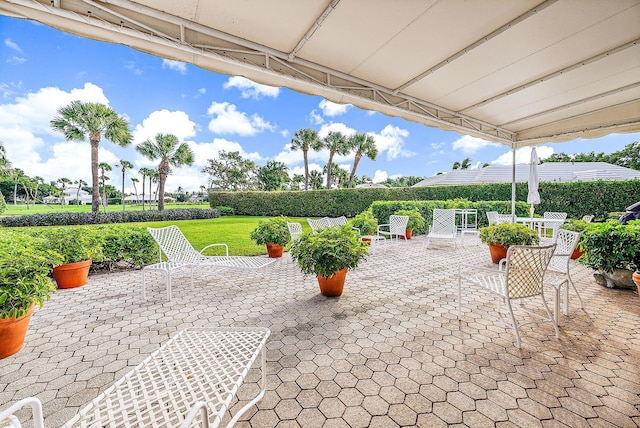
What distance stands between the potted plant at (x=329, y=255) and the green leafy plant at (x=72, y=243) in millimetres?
3314

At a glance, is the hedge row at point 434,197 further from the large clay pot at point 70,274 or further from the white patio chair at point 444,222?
the large clay pot at point 70,274

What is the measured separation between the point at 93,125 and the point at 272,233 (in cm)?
1719

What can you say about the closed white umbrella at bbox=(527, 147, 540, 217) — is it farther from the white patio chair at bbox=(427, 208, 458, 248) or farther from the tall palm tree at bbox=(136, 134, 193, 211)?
the tall palm tree at bbox=(136, 134, 193, 211)

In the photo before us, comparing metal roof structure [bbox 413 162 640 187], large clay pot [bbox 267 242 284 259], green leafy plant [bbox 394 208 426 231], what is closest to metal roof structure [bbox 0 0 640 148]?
large clay pot [bbox 267 242 284 259]

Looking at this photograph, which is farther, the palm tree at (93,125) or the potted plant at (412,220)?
the palm tree at (93,125)

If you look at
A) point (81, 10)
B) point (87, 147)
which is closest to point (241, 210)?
point (87, 147)

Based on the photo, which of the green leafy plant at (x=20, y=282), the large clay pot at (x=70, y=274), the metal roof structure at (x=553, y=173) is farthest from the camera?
the metal roof structure at (x=553, y=173)

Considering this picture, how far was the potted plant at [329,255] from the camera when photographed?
357 cm

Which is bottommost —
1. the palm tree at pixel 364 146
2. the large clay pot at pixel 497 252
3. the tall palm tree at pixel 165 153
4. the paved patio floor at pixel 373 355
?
the paved patio floor at pixel 373 355

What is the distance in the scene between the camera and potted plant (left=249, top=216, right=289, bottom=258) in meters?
6.24

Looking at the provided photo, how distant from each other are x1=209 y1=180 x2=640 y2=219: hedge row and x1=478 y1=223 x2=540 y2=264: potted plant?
6326 mm

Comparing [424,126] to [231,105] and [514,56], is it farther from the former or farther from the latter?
[231,105]

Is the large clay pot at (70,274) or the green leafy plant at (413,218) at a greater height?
the green leafy plant at (413,218)

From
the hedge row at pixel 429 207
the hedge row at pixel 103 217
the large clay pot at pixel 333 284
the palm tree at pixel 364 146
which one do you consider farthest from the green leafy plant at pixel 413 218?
the palm tree at pixel 364 146
